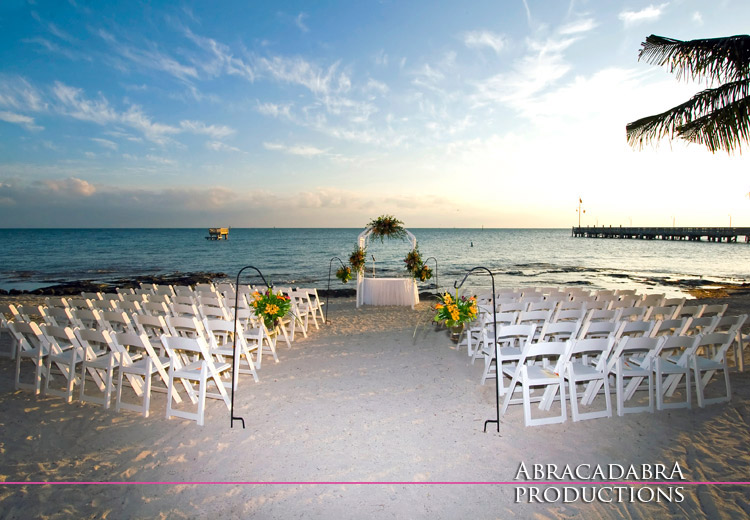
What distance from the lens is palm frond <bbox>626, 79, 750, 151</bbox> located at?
6786mm

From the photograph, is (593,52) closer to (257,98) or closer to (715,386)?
(715,386)

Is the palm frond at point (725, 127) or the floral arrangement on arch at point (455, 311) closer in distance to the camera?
the floral arrangement on arch at point (455, 311)

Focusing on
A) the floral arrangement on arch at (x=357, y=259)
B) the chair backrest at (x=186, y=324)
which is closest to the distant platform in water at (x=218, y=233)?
the floral arrangement on arch at (x=357, y=259)

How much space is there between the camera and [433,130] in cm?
1802

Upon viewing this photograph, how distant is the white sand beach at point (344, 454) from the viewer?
2.53 m

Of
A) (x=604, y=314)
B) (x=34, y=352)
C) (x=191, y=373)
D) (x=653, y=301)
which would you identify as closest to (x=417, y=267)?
(x=653, y=301)

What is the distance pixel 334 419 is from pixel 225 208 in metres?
62.0

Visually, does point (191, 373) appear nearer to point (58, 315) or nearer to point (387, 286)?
point (58, 315)

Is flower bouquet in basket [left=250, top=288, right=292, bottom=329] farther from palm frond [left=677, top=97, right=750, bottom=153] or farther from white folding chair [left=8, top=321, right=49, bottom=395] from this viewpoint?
palm frond [left=677, top=97, right=750, bottom=153]

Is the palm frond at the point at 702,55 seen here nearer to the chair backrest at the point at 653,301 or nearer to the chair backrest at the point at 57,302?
the chair backrest at the point at 653,301

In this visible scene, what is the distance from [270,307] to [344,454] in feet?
8.15

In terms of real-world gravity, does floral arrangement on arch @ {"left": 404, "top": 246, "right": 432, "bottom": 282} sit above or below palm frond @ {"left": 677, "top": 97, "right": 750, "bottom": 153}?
below

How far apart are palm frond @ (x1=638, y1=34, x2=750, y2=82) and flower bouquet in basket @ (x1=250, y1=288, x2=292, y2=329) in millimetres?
8650

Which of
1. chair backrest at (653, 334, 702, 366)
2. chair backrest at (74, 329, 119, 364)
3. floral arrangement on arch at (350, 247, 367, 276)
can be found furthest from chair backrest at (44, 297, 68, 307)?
chair backrest at (653, 334, 702, 366)
